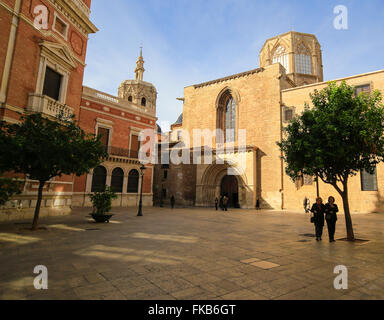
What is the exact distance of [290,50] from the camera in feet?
116

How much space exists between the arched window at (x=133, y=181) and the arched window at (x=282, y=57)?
28.8 m

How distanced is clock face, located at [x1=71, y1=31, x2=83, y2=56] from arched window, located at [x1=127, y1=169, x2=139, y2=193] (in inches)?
463

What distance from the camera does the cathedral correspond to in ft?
68.2

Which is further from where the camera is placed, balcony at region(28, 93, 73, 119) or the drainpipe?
balcony at region(28, 93, 73, 119)

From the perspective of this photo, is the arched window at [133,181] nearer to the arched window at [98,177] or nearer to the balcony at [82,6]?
the arched window at [98,177]

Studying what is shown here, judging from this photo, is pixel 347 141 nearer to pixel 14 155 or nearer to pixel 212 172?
pixel 14 155

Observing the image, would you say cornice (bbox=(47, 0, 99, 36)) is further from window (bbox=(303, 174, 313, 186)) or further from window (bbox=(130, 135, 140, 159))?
window (bbox=(303, 174, 313, 186))

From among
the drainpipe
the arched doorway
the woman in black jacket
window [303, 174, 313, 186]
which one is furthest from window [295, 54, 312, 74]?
the drainpipe

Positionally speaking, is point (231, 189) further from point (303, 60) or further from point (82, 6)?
point (303, 60)

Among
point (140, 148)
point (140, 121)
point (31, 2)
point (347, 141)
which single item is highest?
point (31, 2)

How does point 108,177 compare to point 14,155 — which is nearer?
point 14,155

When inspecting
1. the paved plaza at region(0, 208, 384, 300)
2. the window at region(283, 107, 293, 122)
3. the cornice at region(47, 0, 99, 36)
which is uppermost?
the cornice at region(47, 0, 99, 36)
